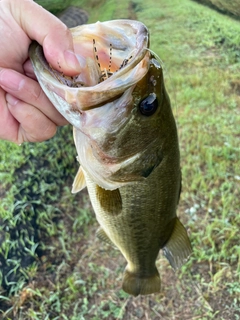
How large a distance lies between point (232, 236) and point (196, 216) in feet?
1.08

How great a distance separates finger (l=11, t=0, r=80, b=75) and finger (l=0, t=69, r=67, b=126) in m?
0.14

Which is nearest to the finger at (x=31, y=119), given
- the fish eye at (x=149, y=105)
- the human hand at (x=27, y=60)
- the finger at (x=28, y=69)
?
the human hand at (x=27, y=60)

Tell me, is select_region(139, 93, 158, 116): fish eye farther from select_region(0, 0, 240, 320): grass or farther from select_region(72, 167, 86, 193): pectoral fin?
select_region(0, 0, 240, 320): grass

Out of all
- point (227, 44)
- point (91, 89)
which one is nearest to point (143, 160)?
point (91, 89)

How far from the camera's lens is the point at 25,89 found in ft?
4.54

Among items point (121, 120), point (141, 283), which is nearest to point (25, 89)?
point (121, 120)

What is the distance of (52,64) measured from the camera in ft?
3.97

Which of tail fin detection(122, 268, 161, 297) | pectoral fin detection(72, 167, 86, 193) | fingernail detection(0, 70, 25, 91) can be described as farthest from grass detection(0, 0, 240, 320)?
fingernail detection(0, 70, 25, 91)

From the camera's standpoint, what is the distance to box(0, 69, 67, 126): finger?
4.43ft

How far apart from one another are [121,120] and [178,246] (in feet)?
2.50

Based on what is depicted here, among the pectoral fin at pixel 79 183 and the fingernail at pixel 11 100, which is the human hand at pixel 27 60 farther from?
the pectoral fin at pixel 79 183

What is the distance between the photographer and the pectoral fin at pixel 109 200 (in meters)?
1.46

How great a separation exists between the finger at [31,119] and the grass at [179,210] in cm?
89

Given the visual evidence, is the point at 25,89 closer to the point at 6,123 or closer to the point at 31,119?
the point at 31,119
